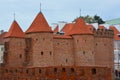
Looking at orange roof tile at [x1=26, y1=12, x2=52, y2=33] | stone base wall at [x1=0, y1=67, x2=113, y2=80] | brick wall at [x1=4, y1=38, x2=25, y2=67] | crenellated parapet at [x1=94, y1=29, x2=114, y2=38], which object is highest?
orange roof tile at [x1=26, y1=12, x2=52, y2=33]

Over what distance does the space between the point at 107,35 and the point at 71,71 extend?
17281 mm

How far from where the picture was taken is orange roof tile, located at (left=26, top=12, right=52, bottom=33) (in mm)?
55662

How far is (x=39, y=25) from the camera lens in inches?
2210

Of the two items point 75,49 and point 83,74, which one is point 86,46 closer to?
point 75,49

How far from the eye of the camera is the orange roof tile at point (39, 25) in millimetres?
55662

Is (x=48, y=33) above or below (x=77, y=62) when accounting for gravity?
above

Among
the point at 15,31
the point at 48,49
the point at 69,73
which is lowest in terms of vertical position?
the point at 69,73

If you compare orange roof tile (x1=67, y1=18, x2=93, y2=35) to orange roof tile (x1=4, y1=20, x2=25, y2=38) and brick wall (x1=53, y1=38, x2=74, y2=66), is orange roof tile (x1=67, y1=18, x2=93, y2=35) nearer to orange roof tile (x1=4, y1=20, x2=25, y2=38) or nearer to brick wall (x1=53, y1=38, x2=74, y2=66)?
brick wall (x1=53, y1=38, x2=74, y2=66)

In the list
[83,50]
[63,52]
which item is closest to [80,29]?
[83,50]

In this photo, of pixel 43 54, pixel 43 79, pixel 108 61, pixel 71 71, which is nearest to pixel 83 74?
pixel 71 71

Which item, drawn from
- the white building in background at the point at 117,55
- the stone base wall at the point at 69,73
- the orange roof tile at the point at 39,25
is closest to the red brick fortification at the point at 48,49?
the orange roof tile at the point at 39,25

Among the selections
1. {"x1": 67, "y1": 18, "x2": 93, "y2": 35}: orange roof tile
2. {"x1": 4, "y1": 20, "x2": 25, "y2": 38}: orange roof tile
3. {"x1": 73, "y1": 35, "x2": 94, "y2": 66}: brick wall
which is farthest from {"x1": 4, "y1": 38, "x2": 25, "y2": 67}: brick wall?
{"x1": 73, "y1": 35, "x2": 94, "y2": 66}: brick wall

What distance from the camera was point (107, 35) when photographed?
205ft

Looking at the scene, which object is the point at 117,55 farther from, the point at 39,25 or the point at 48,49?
the point at 39,25
